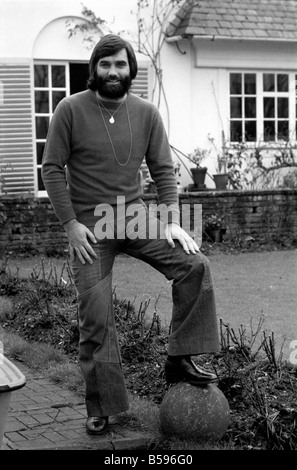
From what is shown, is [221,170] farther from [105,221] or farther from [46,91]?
[105,221]

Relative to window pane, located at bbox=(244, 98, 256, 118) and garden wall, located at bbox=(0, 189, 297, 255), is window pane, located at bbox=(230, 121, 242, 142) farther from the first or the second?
garden wall, located at bbox=(0, 189, 297, 255)

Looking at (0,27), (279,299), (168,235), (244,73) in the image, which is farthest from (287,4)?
(168,235)

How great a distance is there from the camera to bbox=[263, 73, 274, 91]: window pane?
1622cm

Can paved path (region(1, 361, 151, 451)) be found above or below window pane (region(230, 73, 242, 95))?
below

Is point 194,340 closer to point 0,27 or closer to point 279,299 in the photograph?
point 279,299

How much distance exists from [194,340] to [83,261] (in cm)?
72

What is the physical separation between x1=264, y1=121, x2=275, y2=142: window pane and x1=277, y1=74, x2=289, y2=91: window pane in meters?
0.61

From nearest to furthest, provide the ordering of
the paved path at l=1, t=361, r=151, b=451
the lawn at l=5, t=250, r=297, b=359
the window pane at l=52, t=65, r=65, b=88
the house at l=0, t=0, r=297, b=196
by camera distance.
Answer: the paved path at l=1, t=361, r=151, b=451 → the lawn at l=5, t=250, r=297, b=359 → the house at l=0, t=0, r=297, b=196 → the window pane at l=52, t=65, r=65, b=88

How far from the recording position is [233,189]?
14906 millimetres

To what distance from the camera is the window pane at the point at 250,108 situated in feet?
52.9

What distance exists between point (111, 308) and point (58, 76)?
990 cm

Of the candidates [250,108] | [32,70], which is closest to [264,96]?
[250,108]

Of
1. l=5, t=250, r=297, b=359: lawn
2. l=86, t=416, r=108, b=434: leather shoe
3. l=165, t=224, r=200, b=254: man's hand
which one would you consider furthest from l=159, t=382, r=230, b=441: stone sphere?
l=5, t=250, r=297, b=359: lawn

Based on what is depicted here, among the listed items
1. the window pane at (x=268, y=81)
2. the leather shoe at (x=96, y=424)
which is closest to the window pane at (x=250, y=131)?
the window pane at (x=268, y=81)
